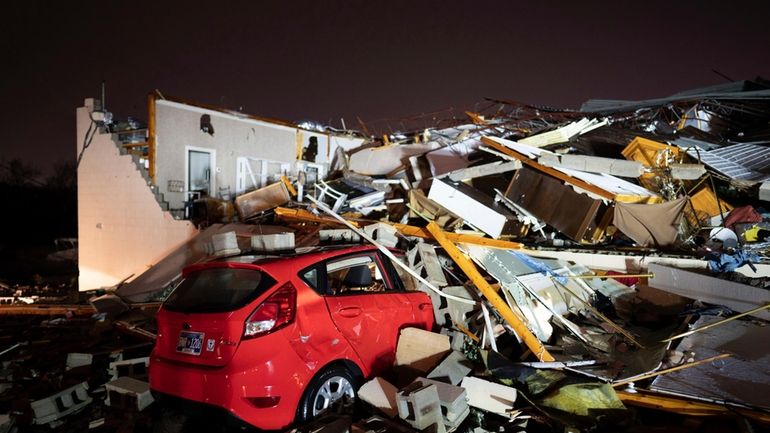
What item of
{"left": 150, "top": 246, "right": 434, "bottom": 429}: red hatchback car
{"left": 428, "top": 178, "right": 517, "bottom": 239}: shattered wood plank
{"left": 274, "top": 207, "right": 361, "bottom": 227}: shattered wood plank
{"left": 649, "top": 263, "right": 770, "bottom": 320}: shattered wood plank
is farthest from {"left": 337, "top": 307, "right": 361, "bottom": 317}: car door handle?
{"left": 649, "top": 263, "right": 770, "bottom": 320}: shattered wood plank

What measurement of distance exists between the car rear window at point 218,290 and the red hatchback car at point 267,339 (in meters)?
0.01

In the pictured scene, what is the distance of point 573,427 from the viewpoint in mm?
3641

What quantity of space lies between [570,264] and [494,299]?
229 centimetres

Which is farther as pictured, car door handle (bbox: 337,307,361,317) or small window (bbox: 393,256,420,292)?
small window (bbox: 393,256,420,292)

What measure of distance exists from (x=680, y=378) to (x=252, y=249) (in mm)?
4307

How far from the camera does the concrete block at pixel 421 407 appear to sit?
3555 mm

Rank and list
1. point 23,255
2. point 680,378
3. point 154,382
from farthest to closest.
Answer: point 23,255 < point 680,378 < point 154,382

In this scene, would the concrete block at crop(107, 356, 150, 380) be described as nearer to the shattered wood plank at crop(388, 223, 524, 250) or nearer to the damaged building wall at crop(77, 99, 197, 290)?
the shattered wood plank at crop(388, 223, 524, 250)

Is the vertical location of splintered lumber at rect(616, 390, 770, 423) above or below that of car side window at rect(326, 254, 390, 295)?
below

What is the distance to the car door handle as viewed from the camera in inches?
160

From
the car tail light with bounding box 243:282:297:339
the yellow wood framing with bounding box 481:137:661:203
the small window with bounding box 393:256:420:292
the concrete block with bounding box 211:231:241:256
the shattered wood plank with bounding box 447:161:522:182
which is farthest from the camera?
the shattered wood plank with bounding box 447:161:522:182

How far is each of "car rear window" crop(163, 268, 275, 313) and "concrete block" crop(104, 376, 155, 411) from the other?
1113mm

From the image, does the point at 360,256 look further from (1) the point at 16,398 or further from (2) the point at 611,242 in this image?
(2) the point at 611,242

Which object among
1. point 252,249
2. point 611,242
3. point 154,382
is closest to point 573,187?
point 611,242
